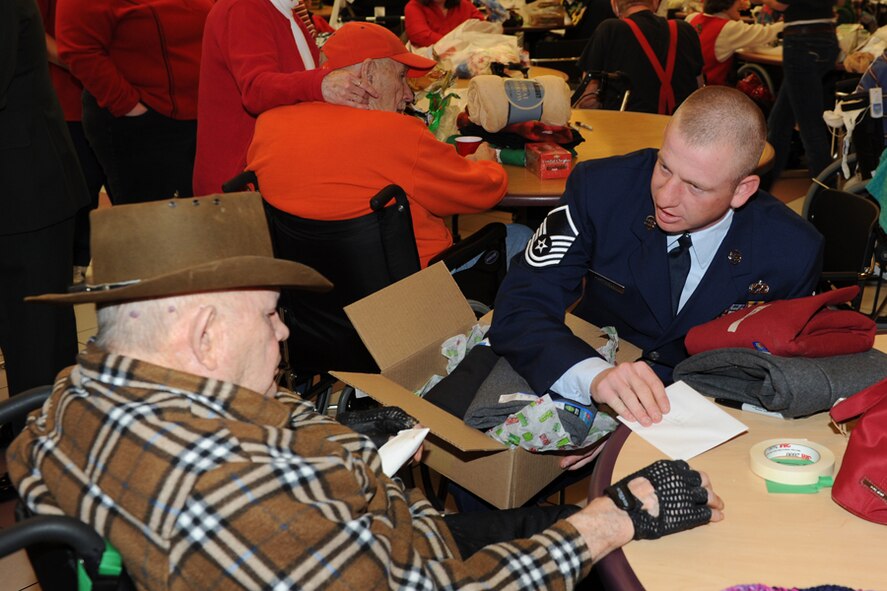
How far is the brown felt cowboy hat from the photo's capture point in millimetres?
1277

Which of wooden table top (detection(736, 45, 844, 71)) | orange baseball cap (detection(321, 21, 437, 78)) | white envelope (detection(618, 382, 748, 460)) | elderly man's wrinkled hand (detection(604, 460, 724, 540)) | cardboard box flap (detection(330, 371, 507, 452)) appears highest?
orange baseball cap (detection(321, 21, 437, 78))

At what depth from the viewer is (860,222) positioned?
2893 mm

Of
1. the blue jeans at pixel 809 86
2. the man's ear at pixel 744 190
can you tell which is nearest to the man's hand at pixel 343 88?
the man's ear at pixel 744 190

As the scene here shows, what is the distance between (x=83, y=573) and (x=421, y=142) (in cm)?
177

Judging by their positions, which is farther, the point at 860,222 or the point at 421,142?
the point at 860,222

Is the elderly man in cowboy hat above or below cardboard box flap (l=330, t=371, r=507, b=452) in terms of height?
above

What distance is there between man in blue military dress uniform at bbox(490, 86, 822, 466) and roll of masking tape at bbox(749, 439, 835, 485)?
0.33 meters

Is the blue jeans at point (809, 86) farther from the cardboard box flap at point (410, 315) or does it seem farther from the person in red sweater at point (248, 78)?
the cardboard box flap at point (410, 315)

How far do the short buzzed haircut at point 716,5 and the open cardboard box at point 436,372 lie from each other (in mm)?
4579

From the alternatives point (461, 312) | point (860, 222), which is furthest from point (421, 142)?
point (860, 222)

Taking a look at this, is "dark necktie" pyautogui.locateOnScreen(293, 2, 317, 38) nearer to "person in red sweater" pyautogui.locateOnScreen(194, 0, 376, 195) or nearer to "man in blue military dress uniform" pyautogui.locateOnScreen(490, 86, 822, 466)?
"person in red sweater" pyautogui.locateOnScreen(194, 0, 376, 195)

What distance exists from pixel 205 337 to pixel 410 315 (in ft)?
3.15

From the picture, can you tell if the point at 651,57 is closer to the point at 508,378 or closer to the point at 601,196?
the point at 601,196

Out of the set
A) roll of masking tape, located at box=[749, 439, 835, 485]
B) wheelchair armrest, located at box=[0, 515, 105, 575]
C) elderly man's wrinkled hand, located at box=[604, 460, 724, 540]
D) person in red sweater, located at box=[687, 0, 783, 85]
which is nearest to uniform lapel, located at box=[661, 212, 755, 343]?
roll of masking tape, located at box=[749, 439, 835, 485]
